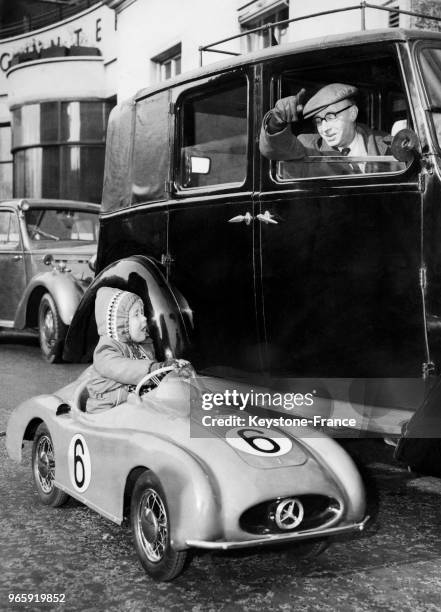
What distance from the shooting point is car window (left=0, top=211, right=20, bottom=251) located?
35.5 feet

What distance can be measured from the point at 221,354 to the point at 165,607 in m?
1.91

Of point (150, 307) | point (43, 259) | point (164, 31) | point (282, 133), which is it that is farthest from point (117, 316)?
point (164, 31)

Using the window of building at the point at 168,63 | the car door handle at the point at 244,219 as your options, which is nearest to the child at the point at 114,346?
the car door handle at the point at 244,219

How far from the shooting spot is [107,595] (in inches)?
126

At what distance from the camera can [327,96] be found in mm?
4387

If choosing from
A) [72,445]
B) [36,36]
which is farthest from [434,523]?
[36,36]

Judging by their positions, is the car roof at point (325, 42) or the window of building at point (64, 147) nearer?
the car roof at point (325, 42)

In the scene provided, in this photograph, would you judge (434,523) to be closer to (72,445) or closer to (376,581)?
(376,581)

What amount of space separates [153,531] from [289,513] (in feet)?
1.79

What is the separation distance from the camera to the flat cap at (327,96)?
4.38 m

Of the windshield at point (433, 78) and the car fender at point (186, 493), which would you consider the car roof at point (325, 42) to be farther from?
the car fender at point (186, 493)

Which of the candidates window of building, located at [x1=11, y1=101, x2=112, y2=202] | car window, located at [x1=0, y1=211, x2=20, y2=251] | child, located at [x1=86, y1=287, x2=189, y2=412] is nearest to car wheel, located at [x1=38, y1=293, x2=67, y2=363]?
car window, located at [x1=0, y1=211, x2=20, y2=251]

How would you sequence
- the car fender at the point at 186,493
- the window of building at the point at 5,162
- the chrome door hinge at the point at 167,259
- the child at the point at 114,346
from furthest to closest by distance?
1. the window of building at the point at 5,162
2. the chrome door hinge at the point at 167,259
3. the child at the point at 114,346
4. the car fender at the point at 186,493

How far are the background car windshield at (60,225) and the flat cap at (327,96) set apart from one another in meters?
6.91
